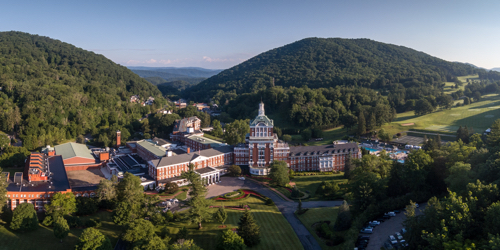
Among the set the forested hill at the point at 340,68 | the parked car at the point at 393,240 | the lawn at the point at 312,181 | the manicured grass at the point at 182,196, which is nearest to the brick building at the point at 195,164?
the manicured grass at the point at 182,196

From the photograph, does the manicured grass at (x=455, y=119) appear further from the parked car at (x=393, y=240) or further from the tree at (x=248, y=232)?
the tree at (x=248, y=232)

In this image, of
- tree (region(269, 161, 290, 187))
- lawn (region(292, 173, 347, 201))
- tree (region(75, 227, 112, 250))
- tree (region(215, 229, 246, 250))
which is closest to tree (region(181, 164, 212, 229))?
tree (region(215, 229, 246, 250))

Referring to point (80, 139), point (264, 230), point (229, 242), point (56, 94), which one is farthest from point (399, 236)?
point (56, 94)

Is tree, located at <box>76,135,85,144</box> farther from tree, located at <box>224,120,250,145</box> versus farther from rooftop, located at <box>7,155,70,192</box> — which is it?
tree, located at <box>224,120,250,145</box>

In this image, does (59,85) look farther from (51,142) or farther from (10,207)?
(10,207)

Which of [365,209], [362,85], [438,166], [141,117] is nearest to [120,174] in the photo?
[365,209]

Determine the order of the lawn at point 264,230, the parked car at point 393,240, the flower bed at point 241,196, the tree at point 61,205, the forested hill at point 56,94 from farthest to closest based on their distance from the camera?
the forested hill at point 56,94 < the flower bed at point 241,196 < the tree at point 61,205 < the lawn at point 264,230 < the parked car at point 393,240
